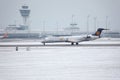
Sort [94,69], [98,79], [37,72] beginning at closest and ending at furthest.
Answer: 1. [98,79]
2. [37,72]
3. [94,69]

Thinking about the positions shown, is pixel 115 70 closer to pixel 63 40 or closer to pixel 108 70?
pixel 108 70

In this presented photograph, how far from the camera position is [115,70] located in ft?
121

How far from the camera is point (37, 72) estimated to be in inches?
1419

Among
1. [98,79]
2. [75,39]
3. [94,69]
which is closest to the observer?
[98,79]

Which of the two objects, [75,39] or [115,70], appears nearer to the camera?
[115,70]

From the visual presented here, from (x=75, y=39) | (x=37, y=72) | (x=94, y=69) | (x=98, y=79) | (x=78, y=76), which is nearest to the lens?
(x=98, y=79)

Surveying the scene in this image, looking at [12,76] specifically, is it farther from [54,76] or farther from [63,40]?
[63,40]

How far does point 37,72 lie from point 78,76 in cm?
442

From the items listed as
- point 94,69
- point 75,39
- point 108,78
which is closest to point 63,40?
point 75,39

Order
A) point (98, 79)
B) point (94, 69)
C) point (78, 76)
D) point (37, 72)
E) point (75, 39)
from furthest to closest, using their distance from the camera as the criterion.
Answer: point (75, 39) → point (94, 69) → point (37, 72) → point (78, 76) → point (98, 79)

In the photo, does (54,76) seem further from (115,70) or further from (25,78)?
(115,70)

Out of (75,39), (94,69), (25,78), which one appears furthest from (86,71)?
(75,39)

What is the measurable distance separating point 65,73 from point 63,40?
232 ft

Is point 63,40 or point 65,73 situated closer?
point 65,73
